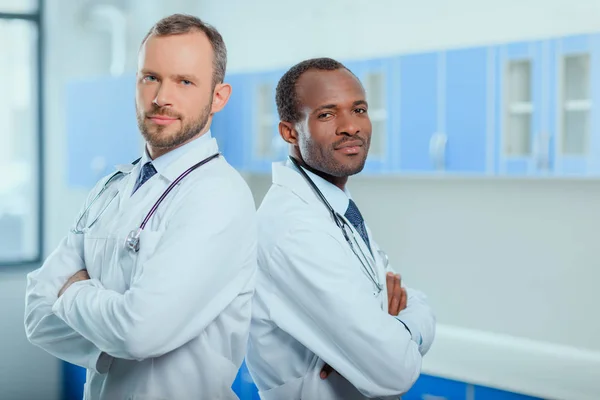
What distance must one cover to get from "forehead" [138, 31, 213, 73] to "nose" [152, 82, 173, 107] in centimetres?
4

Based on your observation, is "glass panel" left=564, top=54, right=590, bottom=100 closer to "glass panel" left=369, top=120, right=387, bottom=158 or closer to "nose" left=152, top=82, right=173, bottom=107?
"glass panel" left=369, top=120, right=387, bottom=158

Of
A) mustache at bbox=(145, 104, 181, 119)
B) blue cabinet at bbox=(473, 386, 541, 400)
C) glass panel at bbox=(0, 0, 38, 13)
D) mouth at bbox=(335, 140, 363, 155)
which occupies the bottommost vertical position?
blue cabinet at bbox=(473, 386, 541, 400)

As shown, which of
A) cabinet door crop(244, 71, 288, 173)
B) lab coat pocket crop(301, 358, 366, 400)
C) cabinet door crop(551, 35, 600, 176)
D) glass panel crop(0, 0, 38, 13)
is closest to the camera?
lab coat pocket crop(301, 358, 366, 400)

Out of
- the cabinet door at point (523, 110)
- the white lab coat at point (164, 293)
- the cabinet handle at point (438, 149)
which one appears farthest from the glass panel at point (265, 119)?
the white lab coat at point (164, 293)

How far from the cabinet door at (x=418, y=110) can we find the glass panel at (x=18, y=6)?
289 cm

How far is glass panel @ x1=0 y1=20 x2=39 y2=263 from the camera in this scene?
201 inches

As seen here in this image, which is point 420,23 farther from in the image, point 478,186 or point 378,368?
point 378,368

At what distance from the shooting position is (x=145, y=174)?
1.65m

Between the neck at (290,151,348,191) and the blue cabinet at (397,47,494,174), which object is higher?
the blue cabinet at (397,47,494,174)

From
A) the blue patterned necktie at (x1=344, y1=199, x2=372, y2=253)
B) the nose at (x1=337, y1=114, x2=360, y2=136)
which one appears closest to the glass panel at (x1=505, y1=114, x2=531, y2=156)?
the blue patterned necktie at (x1=344, y1=199, x2=372, y2=253)

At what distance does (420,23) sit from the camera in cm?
374

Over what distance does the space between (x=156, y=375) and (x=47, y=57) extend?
13.2 feet

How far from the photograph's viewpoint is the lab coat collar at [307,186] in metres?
1.72

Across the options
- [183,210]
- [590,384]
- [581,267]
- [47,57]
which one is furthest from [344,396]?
[47,57]
